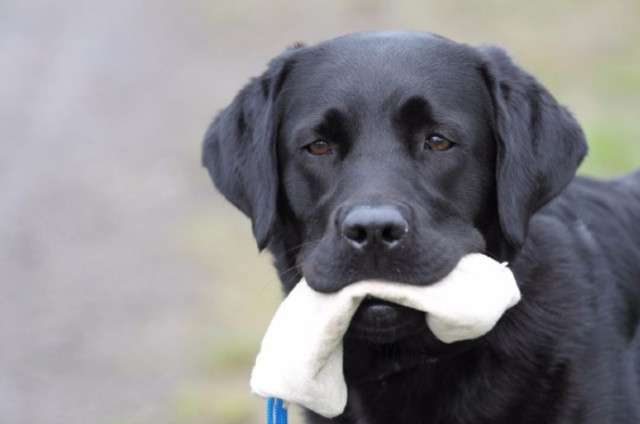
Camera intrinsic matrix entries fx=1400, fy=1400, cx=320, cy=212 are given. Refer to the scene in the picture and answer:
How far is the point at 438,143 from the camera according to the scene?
4543 mm

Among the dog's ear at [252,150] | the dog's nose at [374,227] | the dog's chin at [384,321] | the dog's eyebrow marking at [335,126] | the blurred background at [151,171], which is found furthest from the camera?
the blurred background at [151,171]

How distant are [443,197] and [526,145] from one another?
37cm

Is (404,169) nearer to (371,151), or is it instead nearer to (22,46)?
(371,151)

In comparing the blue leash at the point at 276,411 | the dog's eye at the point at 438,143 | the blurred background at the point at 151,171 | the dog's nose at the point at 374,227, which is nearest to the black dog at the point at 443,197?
the dog's eye at the point at 438,143

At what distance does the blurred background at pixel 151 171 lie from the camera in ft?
23.7

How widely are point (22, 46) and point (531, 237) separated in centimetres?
974

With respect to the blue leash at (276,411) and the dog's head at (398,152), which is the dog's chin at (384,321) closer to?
the dog's head at (398,152)

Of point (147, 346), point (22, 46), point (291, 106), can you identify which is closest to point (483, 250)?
point (291, 106)

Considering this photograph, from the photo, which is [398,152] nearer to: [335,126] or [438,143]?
[438,143]

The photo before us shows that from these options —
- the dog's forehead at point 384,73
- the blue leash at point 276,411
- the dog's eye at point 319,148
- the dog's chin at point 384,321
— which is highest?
the dog's forehead at point 384,73

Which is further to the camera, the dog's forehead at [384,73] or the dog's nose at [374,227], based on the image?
the dog's forehead at [384,73]

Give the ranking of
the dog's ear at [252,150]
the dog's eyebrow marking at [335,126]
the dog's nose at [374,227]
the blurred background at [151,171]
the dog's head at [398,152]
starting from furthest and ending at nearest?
the blurred background at [151,171] < the dog's ear at [252,150] < the dog's eyebrow marking at [335,126] < the dog's head at [398,152] < the dog's nose at [374,227]

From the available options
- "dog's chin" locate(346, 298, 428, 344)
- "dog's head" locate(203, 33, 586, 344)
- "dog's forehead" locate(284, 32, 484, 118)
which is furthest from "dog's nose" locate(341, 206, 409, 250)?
"dog's forehead" locate(284, 32, 484, 118)

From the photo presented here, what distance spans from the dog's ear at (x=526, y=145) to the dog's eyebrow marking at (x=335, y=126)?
1.65 feet
